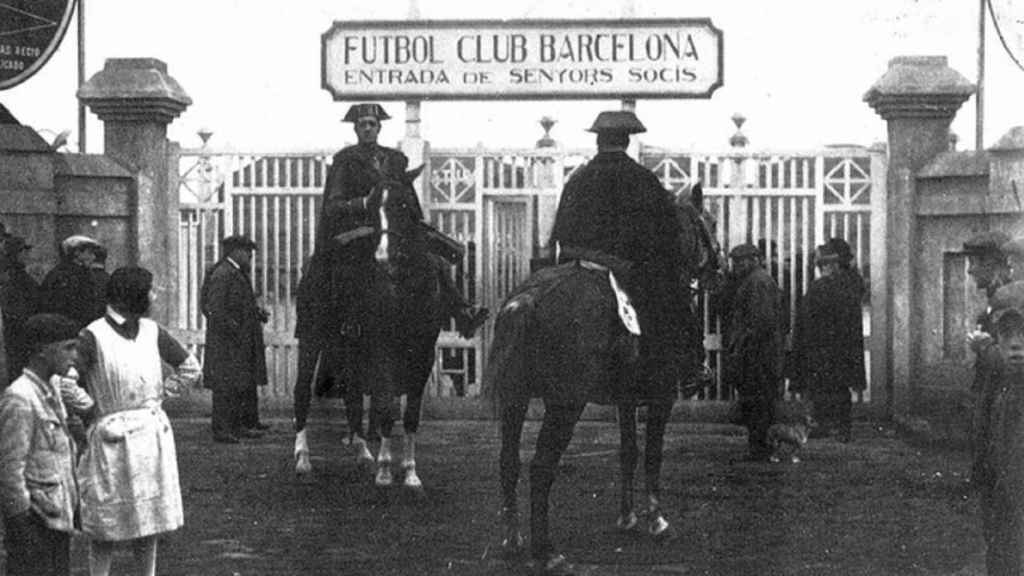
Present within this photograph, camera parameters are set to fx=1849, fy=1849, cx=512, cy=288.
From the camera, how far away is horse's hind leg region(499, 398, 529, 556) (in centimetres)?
877

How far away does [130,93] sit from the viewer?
1692 centimetres

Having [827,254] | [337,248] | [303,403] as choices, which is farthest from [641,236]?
[827,254]

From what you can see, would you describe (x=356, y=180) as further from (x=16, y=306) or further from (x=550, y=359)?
(x=550, y=359)

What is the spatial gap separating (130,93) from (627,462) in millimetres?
8602

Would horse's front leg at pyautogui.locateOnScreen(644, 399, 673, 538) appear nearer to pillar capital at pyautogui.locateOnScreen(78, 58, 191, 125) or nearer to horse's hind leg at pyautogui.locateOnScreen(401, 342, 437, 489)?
horse's hind leg at pyautogui.locateOnScreen(401, 342, 437, 489)

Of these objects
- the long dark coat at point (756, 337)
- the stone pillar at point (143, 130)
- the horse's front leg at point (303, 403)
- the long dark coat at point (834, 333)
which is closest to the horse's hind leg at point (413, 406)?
the horse's front leg at point (303, 403)

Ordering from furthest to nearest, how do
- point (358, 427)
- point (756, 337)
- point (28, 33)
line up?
point (28, 33)
point (756, 337)
point (358, 427)

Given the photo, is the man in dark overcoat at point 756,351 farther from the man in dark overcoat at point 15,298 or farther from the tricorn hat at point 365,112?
the man in dark overcoat at point 15,298

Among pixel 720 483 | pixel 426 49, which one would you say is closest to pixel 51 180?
pixel 426 49

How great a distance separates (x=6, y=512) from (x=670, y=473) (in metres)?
6.59

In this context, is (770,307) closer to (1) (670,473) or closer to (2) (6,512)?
(1) (670,473)

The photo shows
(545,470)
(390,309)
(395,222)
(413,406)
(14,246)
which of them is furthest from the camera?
(14,246)

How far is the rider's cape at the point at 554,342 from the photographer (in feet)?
28.6

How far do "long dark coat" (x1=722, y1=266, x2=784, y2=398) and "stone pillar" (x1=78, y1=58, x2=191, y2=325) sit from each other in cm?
591
